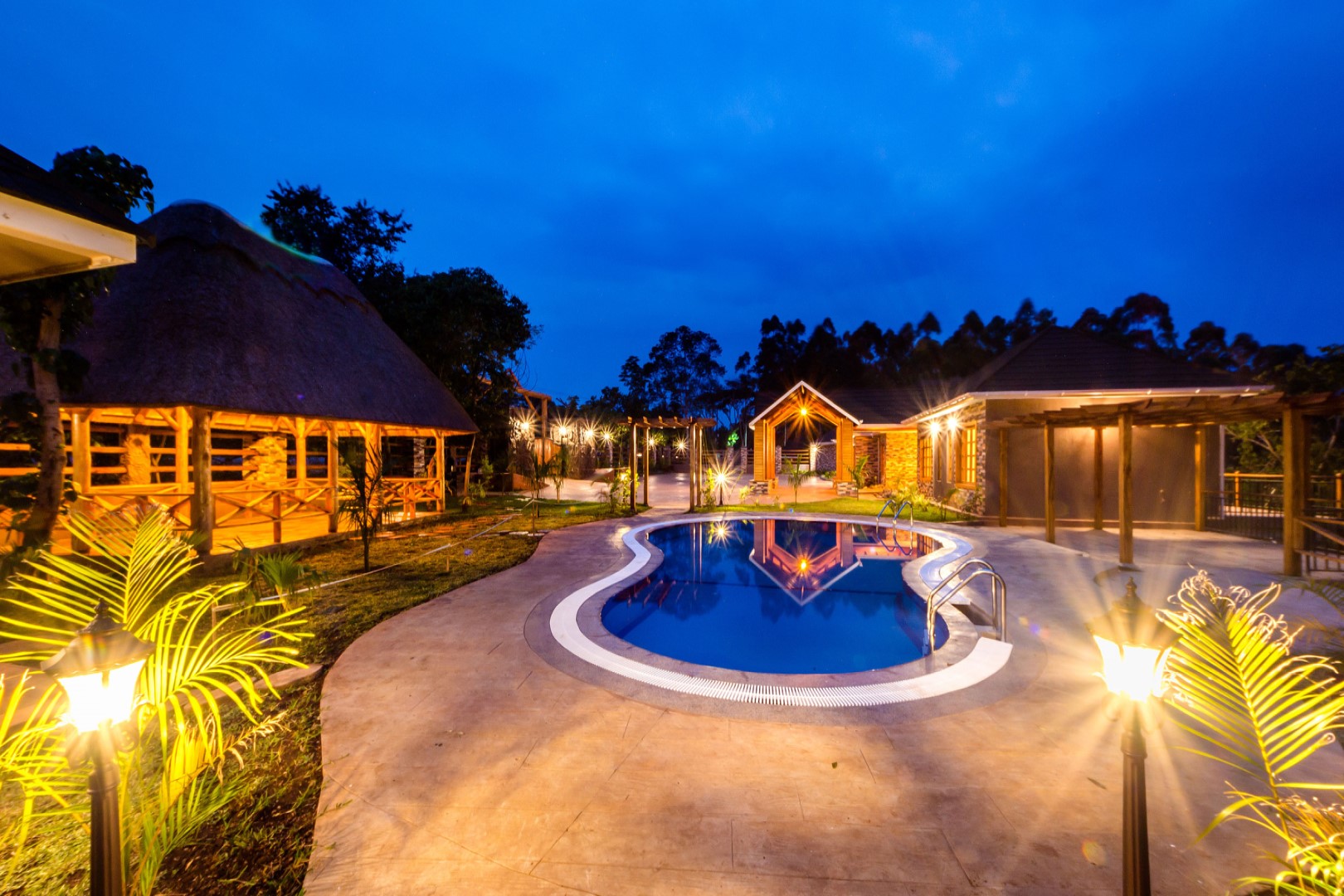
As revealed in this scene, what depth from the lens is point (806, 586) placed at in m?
9.03

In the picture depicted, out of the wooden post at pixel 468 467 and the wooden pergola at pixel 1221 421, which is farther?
the wooden post at pixel 468 467

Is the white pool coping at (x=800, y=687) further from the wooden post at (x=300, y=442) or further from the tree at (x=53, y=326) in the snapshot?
the wooden post at (x=300, y=442)

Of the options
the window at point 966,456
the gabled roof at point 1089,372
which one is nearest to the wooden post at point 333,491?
the gabled roof at point 1089,372

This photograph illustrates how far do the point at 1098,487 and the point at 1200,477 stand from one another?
7.55ft

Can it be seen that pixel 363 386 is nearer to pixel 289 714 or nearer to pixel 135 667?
pixel 289 714

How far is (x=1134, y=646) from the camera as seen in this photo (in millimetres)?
2035

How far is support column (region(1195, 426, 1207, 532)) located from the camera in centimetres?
1239

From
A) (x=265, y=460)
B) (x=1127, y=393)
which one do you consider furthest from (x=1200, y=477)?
(x=265, y=460)

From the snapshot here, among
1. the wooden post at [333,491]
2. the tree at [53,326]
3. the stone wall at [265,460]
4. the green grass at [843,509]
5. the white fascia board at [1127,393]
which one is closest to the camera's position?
the tree at [53,326]

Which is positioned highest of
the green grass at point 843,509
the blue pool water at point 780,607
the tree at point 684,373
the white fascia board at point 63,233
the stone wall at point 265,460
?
the tree at point 684,373

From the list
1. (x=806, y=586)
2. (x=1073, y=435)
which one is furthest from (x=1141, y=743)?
(x=1073, y=435)

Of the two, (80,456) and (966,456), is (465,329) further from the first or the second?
(966,456)

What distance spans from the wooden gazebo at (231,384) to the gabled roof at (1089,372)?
15.4 metres

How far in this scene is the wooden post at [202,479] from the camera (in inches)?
346
